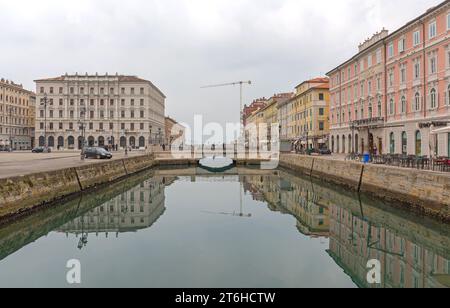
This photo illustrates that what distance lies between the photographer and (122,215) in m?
21.4

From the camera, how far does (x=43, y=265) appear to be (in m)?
12.1

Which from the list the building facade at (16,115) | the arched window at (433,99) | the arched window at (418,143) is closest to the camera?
the arched window at (433,99)

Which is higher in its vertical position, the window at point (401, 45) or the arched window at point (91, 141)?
the window at point (401, 45)

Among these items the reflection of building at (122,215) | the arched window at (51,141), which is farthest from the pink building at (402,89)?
the arched window at (51,141)

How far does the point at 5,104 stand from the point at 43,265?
99093 mm

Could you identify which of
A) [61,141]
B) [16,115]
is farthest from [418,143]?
[16,115]

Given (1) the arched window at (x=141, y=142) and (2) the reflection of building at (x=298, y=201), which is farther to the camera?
(1) the arched window at (x=141, y=142)

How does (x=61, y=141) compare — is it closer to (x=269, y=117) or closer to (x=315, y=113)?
(x=269, y=117)

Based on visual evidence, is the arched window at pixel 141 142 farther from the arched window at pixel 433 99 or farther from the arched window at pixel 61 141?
the arched window at pixel 433 99

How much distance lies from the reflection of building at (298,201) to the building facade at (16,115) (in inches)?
3056

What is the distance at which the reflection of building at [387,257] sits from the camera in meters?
10.9

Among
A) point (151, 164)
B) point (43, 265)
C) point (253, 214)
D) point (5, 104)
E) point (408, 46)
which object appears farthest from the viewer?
point (5, 104)
